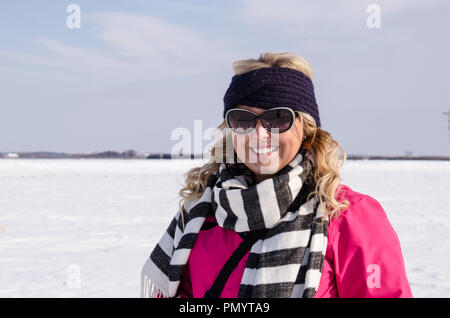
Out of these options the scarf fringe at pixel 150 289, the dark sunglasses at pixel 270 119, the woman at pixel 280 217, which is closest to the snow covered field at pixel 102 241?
the scarf fringe at pixel 150 289

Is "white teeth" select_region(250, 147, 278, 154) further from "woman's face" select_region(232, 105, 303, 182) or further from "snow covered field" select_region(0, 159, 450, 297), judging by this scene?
"snow covered field" select_region(0, 159, 450, 297)

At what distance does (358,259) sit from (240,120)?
65cm

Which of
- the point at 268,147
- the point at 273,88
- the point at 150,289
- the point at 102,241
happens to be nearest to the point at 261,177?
the point at 268,147

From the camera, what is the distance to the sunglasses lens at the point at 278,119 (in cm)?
164

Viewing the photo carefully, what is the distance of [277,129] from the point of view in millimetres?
1647

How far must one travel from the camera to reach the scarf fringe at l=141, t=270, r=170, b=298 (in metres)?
1.97

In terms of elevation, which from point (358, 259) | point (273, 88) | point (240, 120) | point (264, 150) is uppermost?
point (273, 88)

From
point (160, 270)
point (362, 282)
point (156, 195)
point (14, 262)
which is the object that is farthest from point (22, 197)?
point (362, 282)

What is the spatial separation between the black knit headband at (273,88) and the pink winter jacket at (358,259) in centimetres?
37

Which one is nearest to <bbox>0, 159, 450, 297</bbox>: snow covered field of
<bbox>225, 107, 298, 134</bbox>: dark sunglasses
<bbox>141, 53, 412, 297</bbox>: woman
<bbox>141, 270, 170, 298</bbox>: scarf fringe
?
<bbox>141, 270, 170, 298</bbox>: scarf fringe

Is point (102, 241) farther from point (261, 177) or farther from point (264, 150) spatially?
point (264, 150)

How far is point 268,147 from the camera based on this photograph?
1688 mm

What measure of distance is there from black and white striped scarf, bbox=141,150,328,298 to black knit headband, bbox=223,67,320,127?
0.22m
